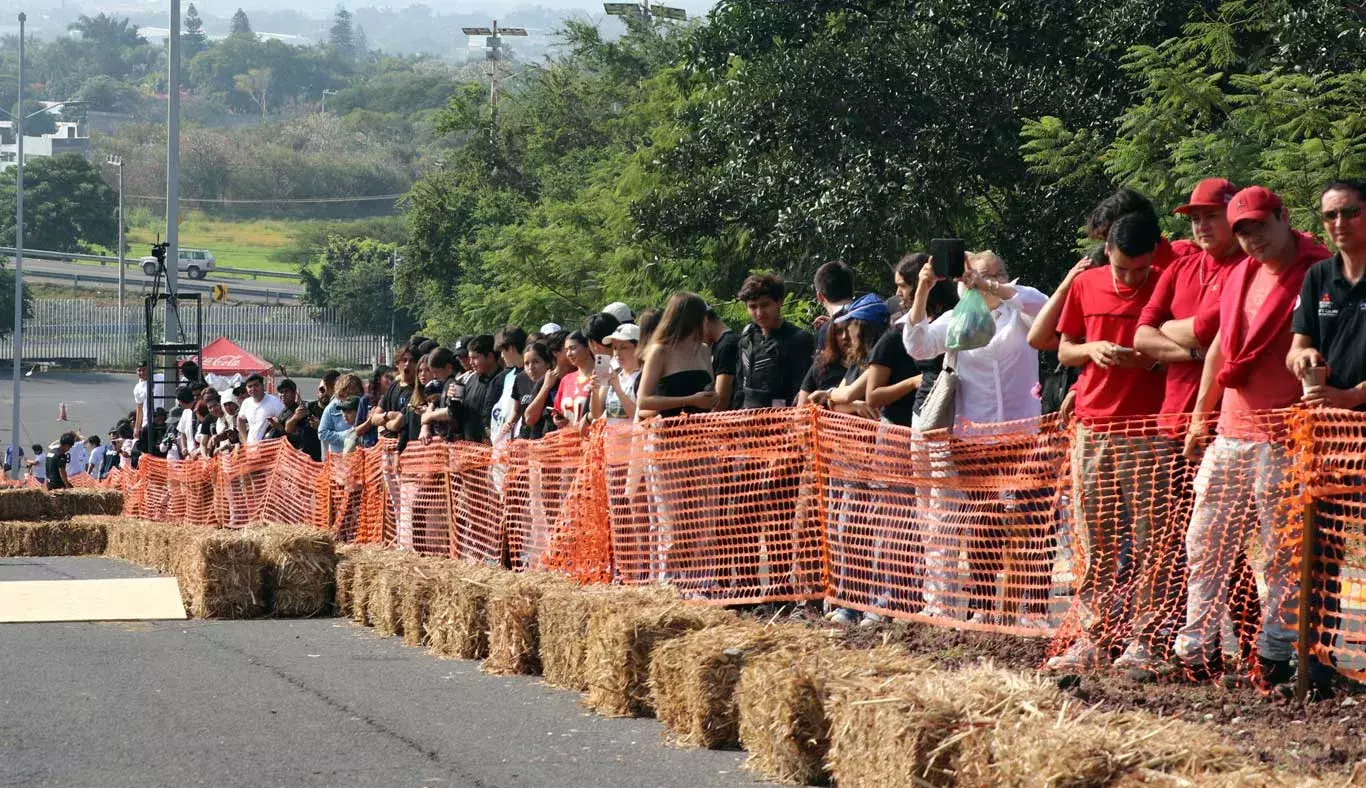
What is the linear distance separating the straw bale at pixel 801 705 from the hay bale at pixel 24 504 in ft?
67.7

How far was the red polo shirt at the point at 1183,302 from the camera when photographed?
7598 millimetres

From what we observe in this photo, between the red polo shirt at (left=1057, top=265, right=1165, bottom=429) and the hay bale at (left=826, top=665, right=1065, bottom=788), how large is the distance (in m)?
2.23

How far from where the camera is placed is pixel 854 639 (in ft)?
28.8

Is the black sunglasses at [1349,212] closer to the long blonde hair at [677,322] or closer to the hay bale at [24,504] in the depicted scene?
the long blonde hair at [677,322]

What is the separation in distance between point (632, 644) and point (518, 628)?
1.51 meters

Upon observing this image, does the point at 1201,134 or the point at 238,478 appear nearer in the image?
the point at 1201,134

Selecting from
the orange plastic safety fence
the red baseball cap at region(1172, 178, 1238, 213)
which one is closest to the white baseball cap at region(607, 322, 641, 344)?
the orange plastic safety fence

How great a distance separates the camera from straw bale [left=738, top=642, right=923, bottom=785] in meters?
6.40

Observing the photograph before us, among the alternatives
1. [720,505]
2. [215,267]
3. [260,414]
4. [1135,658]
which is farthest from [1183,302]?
[215,267]

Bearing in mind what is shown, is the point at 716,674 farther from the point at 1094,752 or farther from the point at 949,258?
the point at 949,258

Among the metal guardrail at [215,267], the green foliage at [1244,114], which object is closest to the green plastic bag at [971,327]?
the green foliage at [1244,114]

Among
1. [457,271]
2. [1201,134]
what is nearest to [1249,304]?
[1201,134]

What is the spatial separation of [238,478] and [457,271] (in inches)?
2074

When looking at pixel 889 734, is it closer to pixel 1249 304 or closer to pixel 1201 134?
pixel 1249 304
